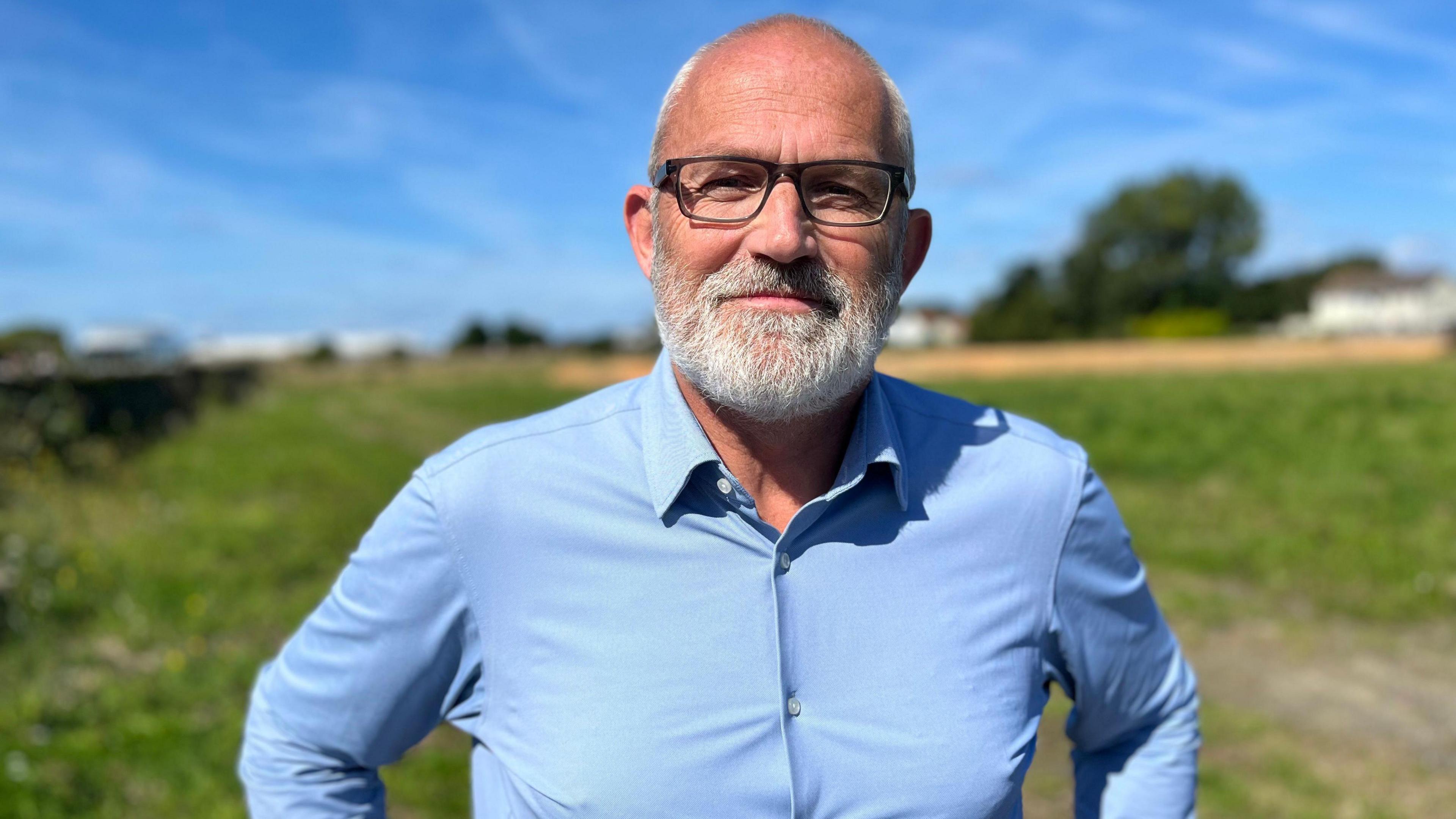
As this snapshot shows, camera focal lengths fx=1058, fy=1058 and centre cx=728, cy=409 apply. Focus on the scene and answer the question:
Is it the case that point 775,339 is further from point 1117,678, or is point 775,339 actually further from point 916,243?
point 1117,678

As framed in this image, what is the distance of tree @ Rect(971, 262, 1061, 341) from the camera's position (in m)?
73.9

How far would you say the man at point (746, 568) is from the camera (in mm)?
1749

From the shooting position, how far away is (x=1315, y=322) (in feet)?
309

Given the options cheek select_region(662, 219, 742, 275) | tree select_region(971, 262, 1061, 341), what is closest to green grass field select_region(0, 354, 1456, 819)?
cheek select_region(662, 219, 742, 275)

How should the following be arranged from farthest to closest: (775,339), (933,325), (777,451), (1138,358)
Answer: (933,325)
(1138,358)
(777,451)
(775,339)

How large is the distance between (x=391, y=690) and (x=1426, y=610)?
7.74 metres

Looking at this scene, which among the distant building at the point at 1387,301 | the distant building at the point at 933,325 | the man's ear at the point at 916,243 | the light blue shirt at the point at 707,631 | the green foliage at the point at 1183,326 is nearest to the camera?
the light blue shirt at the point at 707,631

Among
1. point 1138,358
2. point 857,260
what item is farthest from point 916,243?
point 1138,358

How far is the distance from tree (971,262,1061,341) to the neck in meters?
71.8

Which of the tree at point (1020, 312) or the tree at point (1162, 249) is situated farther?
the tree at point (1162, 249)

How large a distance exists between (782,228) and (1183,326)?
76588 mm

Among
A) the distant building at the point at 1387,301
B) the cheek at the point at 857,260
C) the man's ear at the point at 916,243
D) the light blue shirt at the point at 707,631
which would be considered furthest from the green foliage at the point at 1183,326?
the cheek at the point at 857,260

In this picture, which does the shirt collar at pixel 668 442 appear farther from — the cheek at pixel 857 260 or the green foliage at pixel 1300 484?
the green foliage at pixel 1300 484

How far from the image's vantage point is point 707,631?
5.80ft
